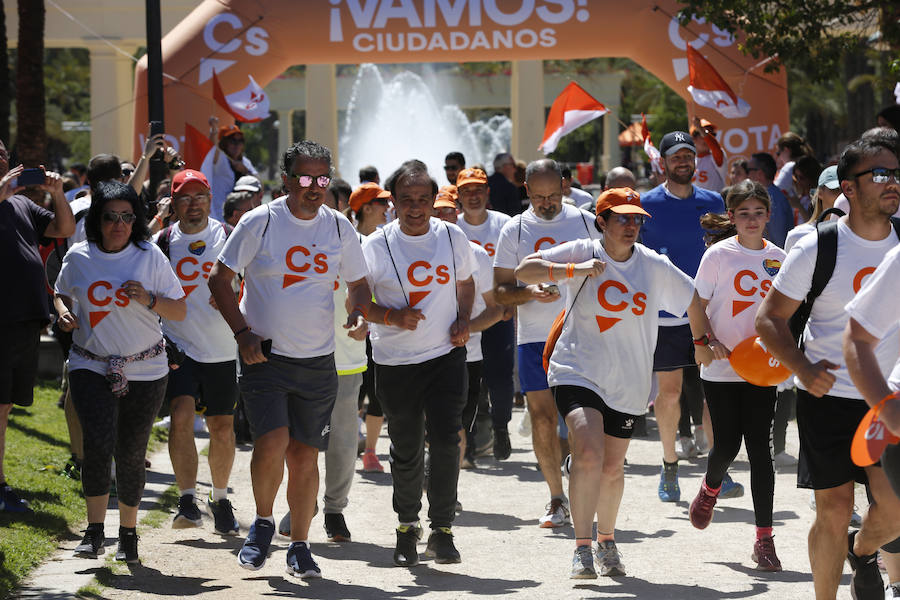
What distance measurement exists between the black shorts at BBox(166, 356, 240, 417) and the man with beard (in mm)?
2911

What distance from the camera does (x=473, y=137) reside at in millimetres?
43312

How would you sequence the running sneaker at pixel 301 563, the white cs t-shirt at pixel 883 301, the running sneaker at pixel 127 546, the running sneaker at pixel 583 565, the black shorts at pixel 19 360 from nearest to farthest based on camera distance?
the white cs t-shirt at pixel 883 301 < the running sneaker at pixel 583 565 < the running sneaker at pixel 301 563 < the running sneaker at pixel 127 546 < the black shorts at pixel 19 360

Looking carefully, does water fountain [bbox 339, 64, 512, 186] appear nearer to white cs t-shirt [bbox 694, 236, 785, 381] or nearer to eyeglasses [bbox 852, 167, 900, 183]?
white cs t-shirt [bbox 694, 236, 785, 381]

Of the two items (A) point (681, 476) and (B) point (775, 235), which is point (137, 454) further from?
(B) point (775, 235)

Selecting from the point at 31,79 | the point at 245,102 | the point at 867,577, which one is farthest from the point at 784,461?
the point at 31,79

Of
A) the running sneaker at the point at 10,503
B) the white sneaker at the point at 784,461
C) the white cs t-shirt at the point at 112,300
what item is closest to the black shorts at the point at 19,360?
the running sneaker at the point at 10,503

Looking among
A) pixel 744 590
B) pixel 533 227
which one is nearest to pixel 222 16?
pixel 533 227

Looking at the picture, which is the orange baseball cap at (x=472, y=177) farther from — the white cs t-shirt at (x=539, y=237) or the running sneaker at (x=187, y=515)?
the running sneaker at (x=187, y=515)

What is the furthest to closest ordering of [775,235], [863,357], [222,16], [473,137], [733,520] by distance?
1. [473,137]
2. [222,16]
3. [775,235]
4. [733,520]
5. [863,357]

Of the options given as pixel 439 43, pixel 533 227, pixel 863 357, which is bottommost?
pixel 863 357

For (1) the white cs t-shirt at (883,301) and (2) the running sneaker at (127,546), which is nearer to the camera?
(1) the white cs t-shirt at (883,301)

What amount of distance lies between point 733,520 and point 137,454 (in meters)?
3.71

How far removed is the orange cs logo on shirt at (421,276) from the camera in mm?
7305

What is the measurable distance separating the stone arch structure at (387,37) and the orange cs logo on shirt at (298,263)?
1024 centimetres
